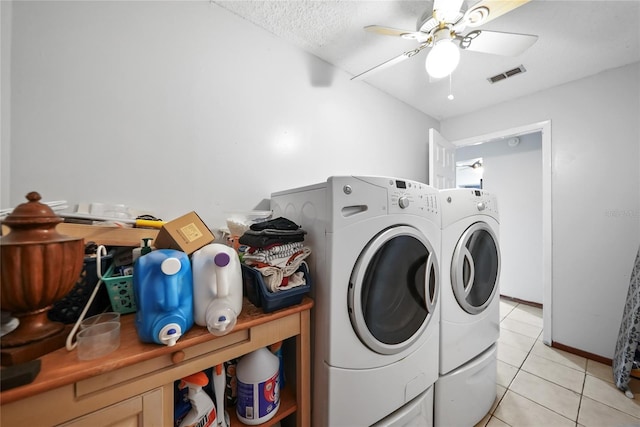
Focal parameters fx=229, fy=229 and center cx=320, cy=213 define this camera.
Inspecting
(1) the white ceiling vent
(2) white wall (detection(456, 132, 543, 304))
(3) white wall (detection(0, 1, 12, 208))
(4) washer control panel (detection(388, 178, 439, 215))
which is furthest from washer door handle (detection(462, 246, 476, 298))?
(2) white wall (detection(456, 132, 543, 304))

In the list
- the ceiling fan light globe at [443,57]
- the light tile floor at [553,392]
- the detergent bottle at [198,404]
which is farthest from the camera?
the light tile floor at [553,392]

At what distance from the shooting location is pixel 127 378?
0.59m

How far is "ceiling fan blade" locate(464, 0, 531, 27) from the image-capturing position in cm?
100

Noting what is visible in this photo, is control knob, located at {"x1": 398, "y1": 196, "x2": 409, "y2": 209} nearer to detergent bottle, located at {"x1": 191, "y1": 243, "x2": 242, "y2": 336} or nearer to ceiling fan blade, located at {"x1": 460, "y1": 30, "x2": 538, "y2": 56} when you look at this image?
detergent bottle, located at {"x1": 191, "y1": 243, "x2": 242, "y2": 336}

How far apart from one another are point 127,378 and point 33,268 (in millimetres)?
344

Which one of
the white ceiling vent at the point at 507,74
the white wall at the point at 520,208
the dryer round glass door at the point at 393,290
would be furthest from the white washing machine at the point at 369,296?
the white wall at the point at 520,208

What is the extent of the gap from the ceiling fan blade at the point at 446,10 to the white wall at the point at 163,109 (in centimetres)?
86

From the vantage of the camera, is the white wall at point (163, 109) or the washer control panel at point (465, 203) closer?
the white wall at point (163, 109)

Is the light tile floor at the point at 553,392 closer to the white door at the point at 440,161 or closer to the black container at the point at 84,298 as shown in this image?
the white door at the point at 440,161

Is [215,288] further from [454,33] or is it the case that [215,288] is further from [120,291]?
[454,33]

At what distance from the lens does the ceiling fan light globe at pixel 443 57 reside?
1.11 meters

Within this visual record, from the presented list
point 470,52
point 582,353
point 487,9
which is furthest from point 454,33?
point 582,353

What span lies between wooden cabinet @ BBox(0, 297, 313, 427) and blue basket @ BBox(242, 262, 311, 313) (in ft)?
0.10

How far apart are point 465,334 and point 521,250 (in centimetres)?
287
